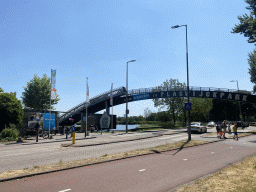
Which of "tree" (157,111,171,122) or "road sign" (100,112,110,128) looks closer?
"road sign" (100,112,110,128)

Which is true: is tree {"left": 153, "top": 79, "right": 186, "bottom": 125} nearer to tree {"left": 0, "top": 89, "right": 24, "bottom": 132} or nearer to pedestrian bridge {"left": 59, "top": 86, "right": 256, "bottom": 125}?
pedestrian bridge {"left": 59, "top": 86, "right": 256, "bottom": 125}

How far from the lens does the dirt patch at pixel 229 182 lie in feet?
17.1

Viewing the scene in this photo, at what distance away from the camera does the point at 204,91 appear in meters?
38.3

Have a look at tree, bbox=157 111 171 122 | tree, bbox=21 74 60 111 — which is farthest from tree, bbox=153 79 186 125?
tree, bbox=21 74 60 111

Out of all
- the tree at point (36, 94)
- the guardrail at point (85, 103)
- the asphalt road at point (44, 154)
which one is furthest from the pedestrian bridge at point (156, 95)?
the asphalt road at point (44, 154)

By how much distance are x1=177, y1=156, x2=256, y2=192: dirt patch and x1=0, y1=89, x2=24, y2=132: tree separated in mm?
19905

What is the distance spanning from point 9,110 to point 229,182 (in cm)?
2049

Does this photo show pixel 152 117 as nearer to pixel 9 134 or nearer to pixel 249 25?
pixel 9 134

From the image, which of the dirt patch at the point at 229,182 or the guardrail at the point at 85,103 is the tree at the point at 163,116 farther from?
the dirt patch at the point at 229,182

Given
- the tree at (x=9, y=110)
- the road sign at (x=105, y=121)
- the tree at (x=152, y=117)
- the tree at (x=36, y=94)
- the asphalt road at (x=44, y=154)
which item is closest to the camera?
the asphalt road at (x=44, y=154)

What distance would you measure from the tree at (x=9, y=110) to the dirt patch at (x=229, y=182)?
19.9 metres

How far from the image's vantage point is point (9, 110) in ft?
64.9

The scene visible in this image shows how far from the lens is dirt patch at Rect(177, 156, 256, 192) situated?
5.21 m

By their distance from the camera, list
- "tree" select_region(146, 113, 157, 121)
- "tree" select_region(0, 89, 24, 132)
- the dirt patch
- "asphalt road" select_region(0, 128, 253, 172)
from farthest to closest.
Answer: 1. "tree" select_region(146, 113, 157, 121)
2. "tree" select_region(0, 89, 24, 132)
3. "asphalt road" select_region(0, 128, 253, 172)
4. the dirt patch
